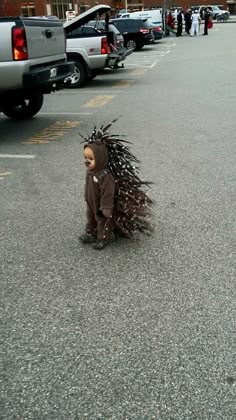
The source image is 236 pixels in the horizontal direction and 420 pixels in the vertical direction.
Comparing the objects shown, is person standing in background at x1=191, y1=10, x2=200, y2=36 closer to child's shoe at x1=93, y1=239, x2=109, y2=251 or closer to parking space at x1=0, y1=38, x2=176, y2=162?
parking space at x1=0, y1=38, x2=176, y2=162

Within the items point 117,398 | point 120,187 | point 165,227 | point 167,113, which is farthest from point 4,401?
point 167,113

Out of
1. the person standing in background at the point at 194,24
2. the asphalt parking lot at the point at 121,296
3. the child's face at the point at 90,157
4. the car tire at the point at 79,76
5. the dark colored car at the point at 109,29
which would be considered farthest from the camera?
the person standing in background at the point at 194,24

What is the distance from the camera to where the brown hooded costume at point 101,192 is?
316 cm

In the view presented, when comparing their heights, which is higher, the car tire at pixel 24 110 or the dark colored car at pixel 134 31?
the dark colored car at pixel 134 31

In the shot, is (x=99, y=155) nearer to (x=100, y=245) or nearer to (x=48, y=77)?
(x=100, y=245)

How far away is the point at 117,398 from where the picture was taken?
205 cm

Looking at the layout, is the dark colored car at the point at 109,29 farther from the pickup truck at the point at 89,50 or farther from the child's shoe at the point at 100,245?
the child's shoe at the point at 100,245

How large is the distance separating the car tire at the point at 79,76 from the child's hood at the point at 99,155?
9.04 metres

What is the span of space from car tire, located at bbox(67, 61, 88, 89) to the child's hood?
9.04 m

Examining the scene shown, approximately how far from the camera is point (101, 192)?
3242 mm

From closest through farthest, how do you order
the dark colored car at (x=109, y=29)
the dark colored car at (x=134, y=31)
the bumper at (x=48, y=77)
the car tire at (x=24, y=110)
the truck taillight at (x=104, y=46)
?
the bumper at (x=48, y=77), the car tire at (x=24, y=110), the truck taillight at (x=104, y=46), the dark colored car at (x=109, y=29), the dark colored car at (x=134, y=31)

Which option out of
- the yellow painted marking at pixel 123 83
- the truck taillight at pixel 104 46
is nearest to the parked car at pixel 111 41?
the truck taillight at pixel 104 46

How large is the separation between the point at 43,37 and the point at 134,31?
1678 centimetres

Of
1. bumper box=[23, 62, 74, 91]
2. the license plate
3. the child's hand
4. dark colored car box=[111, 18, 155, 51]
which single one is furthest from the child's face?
dark colored car box=[111, 18, 155, 51]
